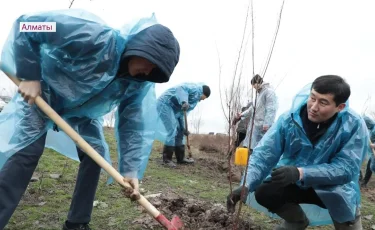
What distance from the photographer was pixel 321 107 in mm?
2607

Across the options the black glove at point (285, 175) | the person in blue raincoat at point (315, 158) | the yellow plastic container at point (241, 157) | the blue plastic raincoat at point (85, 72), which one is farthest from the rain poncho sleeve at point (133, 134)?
the yellow plastic container at point (241, 157)

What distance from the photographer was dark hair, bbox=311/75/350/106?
2562 mm

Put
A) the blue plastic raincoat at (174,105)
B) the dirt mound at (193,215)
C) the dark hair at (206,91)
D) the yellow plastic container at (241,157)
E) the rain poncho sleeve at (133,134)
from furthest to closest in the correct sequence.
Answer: the dark hair at (206,91) → the blue plastic raincoat at (174,105) → the yellow plastic container at (241,157) → the dirt mound at (193,215) → the rain poncho sleeve at (133,134)

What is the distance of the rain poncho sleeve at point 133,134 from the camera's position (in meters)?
2.71

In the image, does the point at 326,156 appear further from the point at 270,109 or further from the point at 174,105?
the point at 174,105

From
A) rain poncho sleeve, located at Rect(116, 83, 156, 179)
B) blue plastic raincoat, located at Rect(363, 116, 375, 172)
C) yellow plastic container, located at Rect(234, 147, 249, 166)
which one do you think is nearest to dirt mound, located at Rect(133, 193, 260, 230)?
rain poncho sleeve, located at Rect(116, 83, 156, 179)

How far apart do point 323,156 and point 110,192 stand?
2220 millimetres

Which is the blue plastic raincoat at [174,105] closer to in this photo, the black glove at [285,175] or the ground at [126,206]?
the ground at [126,206]

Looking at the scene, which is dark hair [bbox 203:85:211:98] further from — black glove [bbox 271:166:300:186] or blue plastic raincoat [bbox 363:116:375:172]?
black glove [bbox 271:166:300:186]

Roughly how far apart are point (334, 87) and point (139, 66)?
4.33ft

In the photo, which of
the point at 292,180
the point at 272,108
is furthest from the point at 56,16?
the point at 272,108

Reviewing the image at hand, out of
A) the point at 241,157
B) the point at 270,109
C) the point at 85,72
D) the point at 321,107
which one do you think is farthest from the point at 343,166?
the point at 270,109

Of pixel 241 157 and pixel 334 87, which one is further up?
pixel 334 87

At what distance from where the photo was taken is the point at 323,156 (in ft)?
8.93
